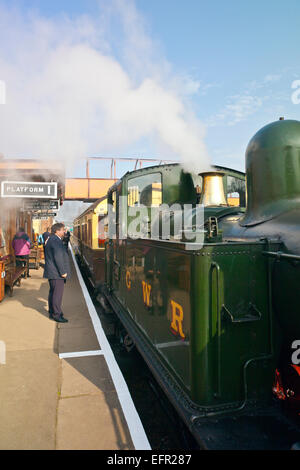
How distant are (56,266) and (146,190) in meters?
2.20

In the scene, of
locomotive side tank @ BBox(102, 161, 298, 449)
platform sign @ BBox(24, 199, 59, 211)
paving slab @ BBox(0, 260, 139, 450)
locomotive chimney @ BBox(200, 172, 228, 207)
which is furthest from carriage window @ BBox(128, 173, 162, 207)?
platform sign @ BBox(24, 199, 59, 211)

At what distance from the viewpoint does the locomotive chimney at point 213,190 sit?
13.9ft

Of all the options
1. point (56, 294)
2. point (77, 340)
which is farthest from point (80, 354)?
point (56, 294)

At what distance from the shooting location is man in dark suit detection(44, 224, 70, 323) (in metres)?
5.38

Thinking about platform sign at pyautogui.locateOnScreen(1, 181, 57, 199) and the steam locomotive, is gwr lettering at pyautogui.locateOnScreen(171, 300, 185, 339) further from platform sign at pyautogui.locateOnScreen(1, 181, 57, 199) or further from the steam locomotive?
platform sign at pyautogui.locateOnScreen(1, 181, 57, 199)

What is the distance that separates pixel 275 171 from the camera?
263cm

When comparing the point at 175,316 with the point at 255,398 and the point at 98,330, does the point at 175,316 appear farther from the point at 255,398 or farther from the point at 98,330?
the point at 98,330

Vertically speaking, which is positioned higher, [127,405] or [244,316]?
[244,316]

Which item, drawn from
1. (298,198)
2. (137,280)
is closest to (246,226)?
(298,198)

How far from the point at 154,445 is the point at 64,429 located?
0.79 metres

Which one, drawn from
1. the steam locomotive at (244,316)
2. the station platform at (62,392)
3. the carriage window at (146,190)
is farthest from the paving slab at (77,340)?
the carriage window at (146,190)

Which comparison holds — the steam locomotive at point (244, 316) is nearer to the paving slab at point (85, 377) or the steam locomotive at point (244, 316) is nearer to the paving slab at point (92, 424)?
the paving slab at point (92, 424)

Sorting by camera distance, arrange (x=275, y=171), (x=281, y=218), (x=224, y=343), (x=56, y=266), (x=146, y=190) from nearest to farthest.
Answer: (x=224, y=343) < (x=281, y=218) < (x=275, y=171) < (x=146, y=190) < (x=56, y=266)

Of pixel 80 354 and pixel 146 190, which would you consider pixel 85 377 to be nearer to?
pixel 80 354
